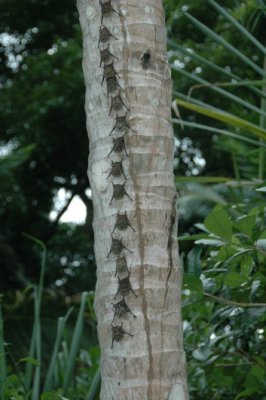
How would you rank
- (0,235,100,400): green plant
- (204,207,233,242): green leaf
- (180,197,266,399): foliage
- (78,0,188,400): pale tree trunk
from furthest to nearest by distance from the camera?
(0,235,100,400): green plant → (180,197,266,399): foliage → (204,207,233,242): green leaf → (78,0,188,400): pale tree trunk

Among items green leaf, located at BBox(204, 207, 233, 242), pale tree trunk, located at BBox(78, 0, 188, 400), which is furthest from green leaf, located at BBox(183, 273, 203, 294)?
pale tree trunk, located at BBox(78, 0, 188, 400)

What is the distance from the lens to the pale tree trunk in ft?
5.22

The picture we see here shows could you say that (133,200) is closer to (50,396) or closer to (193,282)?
(193,282)

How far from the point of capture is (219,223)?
198 cm

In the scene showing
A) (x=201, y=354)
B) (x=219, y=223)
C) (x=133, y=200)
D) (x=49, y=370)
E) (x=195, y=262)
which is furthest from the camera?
(x=49, y=370)

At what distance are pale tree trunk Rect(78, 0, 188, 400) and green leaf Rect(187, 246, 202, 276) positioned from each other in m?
0.39

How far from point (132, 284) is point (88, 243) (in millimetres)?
10045

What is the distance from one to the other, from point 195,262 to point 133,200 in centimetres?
48

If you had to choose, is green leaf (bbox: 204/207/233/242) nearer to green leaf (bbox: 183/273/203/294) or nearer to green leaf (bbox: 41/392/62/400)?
green leaf (bbox: 183/273/203/294)

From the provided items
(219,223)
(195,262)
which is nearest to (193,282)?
(195,262)

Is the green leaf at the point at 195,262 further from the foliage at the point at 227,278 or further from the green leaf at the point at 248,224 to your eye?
the green leaf at the point at 248,224

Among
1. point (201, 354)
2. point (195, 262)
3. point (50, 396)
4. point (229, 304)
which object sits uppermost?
point (195, 262)

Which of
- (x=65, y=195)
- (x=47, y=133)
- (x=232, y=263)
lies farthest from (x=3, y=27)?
(x=232, y=263)

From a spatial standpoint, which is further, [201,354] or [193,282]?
[201,354]
